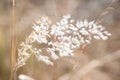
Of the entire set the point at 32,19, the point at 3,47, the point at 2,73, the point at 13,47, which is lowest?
the point at 13,47

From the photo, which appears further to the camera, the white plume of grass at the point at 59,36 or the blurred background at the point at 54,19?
the blurred background at the point at 54,19

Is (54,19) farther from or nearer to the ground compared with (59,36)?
farther from the ground

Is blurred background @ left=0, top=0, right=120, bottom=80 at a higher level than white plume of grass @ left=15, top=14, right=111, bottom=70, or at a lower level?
higher

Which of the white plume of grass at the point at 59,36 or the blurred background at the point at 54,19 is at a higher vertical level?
the blurred background at the point at 54,19

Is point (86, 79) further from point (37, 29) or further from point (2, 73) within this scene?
point (2, 73)

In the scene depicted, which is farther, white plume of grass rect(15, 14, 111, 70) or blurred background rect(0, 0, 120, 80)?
blurred background rect(0, 0, 120, 80)

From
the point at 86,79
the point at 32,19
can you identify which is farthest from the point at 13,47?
the point at 32,19

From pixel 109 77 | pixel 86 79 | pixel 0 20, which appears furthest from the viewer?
pixel 0 20

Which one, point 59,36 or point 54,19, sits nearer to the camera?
point 59,36
